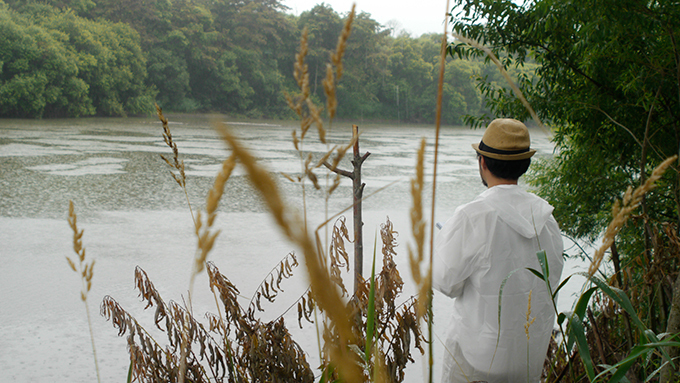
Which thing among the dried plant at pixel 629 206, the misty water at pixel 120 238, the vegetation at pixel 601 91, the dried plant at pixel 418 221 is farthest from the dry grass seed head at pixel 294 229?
the vegetation at pixel 601 91

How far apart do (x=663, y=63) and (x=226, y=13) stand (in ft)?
135

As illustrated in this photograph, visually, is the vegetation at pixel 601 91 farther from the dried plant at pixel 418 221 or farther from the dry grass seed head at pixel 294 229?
the dry grass seed head at pixel 294 229

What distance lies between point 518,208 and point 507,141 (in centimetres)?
19

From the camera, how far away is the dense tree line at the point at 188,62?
88.5 feet

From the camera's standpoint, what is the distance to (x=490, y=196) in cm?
144

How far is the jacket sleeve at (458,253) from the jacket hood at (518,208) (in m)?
0.08

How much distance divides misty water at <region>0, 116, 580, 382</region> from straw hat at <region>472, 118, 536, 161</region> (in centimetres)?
35

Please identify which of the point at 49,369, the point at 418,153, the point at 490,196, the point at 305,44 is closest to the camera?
the point at 418,153

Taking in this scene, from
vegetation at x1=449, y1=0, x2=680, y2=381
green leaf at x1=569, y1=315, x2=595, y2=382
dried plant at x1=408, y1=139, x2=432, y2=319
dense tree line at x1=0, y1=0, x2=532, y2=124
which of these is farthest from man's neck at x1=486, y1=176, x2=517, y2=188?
dense tree line at x1=0, y1=0, x2=532, y2=124

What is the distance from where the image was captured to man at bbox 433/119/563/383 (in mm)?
1418

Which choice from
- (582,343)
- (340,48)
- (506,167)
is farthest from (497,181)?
(340,48)

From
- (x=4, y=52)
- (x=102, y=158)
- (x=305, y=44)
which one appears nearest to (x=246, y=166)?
(x=305, y=44)

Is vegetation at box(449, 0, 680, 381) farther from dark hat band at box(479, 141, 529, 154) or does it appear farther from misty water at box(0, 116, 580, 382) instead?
misty water at box(0, 116, 580, 382)

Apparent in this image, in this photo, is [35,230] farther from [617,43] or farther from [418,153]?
[418,153]
